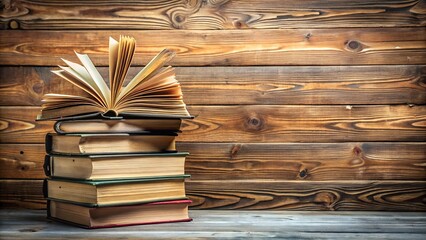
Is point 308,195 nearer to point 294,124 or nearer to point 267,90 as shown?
point 294,124

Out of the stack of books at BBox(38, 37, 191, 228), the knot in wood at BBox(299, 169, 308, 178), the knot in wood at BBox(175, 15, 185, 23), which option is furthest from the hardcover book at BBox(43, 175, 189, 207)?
the knot in wood at BBox(175, 15, 185, 23)

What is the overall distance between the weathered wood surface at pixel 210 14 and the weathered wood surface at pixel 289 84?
0.14m

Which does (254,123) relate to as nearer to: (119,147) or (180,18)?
(180,18)

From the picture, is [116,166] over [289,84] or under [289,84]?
under

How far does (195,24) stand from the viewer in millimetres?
2072

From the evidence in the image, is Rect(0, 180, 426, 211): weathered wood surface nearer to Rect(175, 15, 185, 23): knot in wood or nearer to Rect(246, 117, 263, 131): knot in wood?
Rect(246, 117, 263, 131): knot in wood

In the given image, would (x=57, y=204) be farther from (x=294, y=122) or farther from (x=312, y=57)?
(x=312, y=57)

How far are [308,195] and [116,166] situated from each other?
0.70m

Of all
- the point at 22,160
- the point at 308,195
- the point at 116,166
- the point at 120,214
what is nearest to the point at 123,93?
the point at 116,166

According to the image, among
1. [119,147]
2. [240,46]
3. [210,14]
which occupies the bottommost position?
[119,147]

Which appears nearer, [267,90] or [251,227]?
[251,227]

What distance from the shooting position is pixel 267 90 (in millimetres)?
2062

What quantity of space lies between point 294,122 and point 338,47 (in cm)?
28

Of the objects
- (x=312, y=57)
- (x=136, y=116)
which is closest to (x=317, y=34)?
(x=312, y=57)
